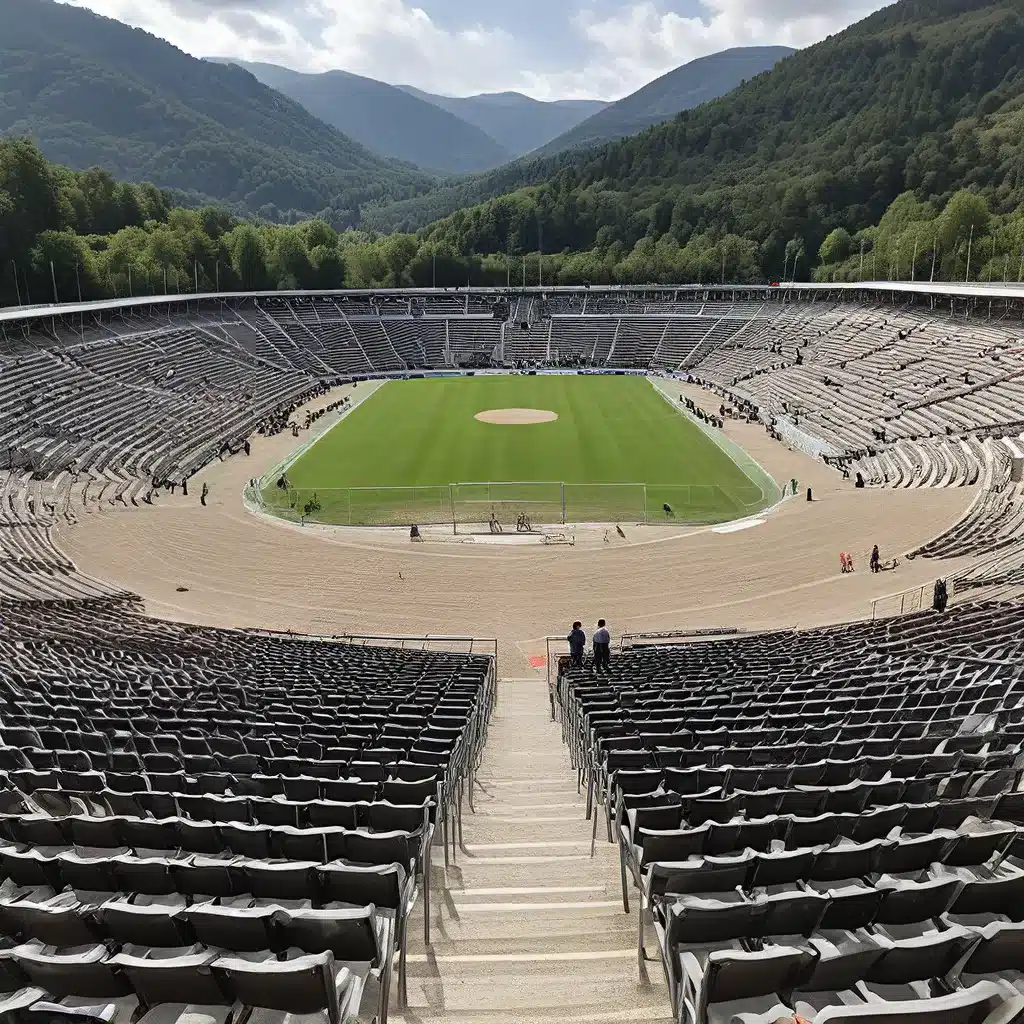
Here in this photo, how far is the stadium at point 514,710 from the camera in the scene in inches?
191

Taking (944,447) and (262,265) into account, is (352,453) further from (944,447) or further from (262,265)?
(262,265)

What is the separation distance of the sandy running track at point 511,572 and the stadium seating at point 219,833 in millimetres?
11871

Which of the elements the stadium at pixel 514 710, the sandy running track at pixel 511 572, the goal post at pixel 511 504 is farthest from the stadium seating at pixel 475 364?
the goal post at pixel 511 504

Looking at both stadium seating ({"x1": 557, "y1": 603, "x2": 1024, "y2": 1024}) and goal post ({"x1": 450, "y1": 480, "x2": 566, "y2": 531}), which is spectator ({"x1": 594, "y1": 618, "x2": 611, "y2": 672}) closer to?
stadium seating ({"x1": 557, "y1": 603, "x2": 1024, "y2": 1024})

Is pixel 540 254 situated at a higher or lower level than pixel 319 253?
higher

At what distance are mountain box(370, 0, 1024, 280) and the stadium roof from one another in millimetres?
37816

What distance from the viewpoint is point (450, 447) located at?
5325 centimetres

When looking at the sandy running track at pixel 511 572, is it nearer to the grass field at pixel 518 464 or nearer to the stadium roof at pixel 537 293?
the grass field at pixel 518 464

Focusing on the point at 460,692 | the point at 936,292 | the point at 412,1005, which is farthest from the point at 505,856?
the point at 936,292

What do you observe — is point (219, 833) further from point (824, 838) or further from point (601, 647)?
point (601, 647)

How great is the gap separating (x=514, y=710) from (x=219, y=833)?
1233 cm

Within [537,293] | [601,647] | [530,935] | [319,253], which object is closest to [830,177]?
[537,293]

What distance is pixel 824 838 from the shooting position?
6.32 metres

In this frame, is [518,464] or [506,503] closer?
[506,503]
